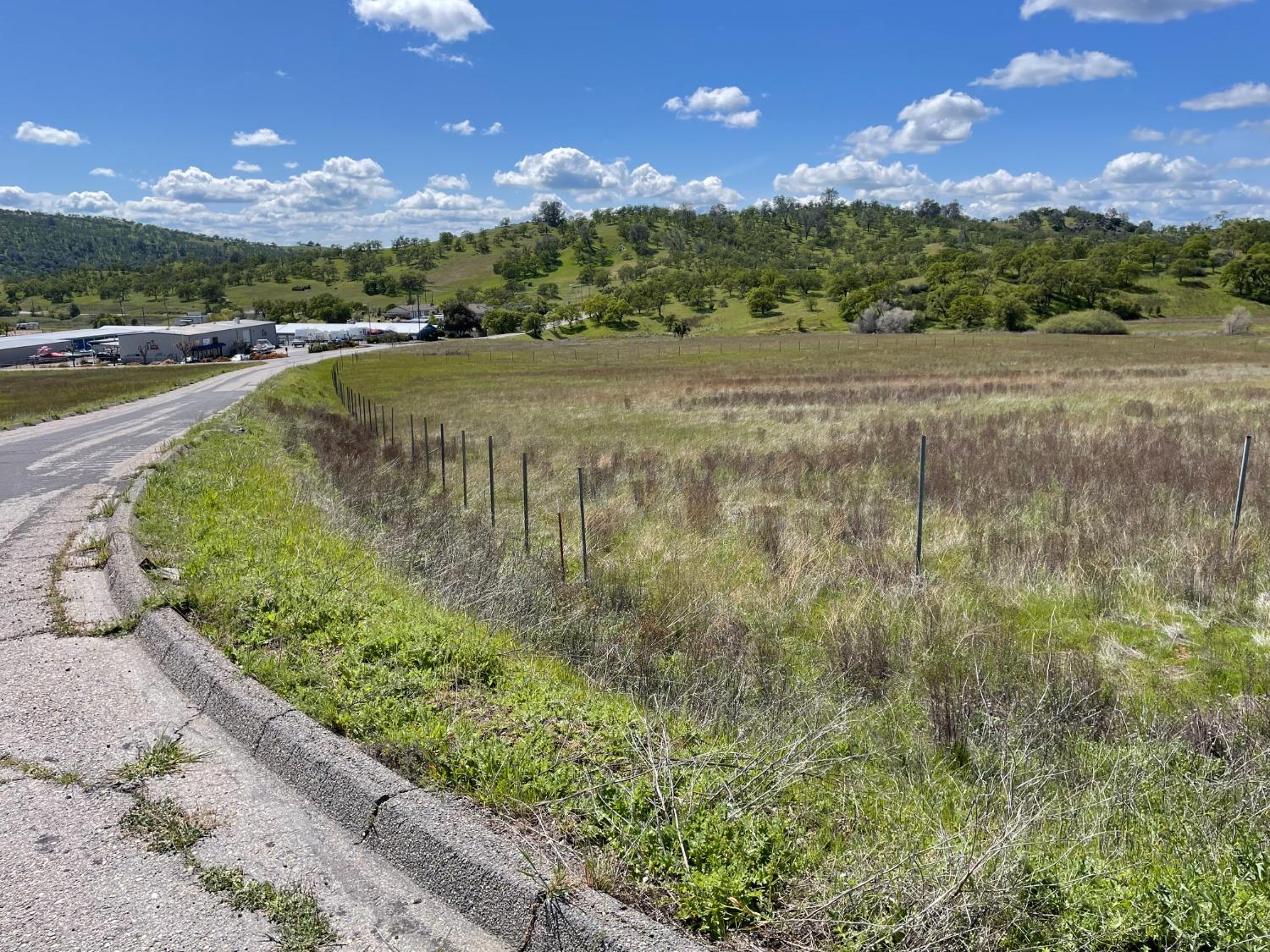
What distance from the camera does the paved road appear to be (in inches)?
127

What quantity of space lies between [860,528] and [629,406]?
874 inches

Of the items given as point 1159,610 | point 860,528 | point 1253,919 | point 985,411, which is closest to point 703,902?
point 1253,919

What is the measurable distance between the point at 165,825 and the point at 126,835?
0.16 metres

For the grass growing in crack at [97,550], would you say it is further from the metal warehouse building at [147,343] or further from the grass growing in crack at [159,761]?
the metal warehouse building at [147,343]

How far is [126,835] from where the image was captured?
3.79m

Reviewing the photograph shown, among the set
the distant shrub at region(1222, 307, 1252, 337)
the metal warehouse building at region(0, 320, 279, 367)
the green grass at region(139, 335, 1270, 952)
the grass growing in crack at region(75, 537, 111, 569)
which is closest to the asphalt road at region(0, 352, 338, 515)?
the grass growing in crack at region(75, 537, 111, 569)

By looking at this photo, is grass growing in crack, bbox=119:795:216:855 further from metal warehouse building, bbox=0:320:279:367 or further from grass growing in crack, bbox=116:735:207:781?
metal warehouse building, bbox=0:320:279:367

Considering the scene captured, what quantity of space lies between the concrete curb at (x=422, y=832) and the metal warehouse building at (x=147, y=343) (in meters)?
115

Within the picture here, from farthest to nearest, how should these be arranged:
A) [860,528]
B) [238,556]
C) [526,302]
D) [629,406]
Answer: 1. [526,302]
2. [629,406]
3. [860,528]
4. [238,556]

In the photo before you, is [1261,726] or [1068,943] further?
[1261,726]

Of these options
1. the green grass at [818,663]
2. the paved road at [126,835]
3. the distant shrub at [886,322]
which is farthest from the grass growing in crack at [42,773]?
the distant shrub at [886,322]

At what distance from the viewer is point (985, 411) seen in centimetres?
2547

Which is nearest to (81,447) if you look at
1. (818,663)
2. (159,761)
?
(159,761)

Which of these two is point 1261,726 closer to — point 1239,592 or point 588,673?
point 1239,592
